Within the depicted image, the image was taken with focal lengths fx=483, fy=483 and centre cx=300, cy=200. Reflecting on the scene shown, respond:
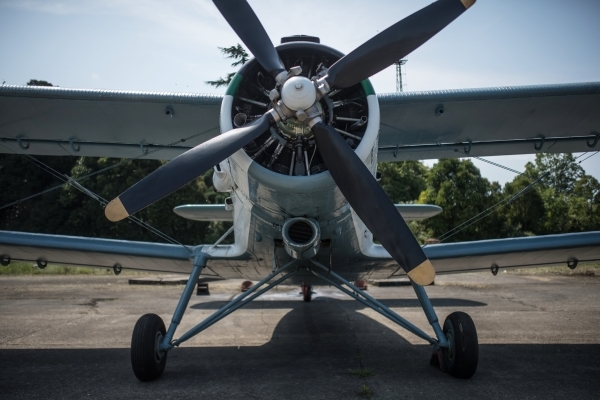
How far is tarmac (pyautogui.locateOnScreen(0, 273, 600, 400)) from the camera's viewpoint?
14.7 feet

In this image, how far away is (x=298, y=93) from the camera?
4.29 metres

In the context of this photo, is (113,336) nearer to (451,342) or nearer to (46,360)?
(46,360)

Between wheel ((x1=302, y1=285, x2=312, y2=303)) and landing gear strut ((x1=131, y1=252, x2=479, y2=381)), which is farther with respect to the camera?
wheel ((x1=302, y1=285, x2=312, y2=303))

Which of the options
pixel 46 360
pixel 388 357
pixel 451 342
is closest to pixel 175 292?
pixel 46 360

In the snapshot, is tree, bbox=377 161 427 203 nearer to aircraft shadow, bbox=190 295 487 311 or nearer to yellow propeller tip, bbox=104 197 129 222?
aircraft shadow, bbox=190 295 487 311

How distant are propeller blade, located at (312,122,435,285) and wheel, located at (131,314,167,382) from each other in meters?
2.48

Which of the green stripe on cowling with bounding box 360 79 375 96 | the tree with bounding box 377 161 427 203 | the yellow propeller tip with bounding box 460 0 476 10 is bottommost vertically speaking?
the green stripe on cowling with bounding box 360 79 375 96

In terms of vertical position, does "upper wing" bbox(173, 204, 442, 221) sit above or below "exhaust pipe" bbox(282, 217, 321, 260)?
above

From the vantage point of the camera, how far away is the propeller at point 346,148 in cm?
418

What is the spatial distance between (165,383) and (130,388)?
34 cm

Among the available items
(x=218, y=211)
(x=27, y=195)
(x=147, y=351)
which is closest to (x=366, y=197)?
(x=147, y=351)

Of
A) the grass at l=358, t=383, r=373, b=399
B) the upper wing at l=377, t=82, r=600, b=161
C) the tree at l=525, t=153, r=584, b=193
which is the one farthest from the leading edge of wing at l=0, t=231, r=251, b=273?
the tree at l=525, t=153, r=584, b=193

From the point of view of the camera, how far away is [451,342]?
5.09 metres

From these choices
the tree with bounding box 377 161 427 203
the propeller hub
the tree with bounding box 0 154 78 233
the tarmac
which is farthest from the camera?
the tree with bounding box 377 161 427 203
